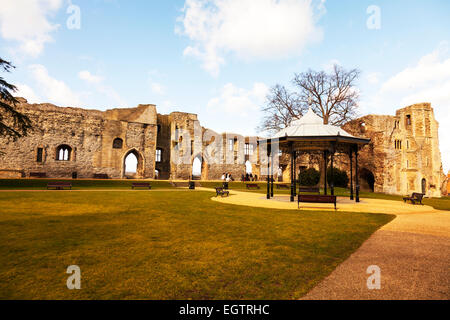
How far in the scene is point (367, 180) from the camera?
96.1ft

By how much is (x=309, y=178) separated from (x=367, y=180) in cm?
872

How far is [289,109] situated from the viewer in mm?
23281

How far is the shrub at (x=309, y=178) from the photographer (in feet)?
87.4

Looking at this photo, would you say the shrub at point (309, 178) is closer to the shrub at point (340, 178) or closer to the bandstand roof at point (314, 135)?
the shrub at point (340, 178)

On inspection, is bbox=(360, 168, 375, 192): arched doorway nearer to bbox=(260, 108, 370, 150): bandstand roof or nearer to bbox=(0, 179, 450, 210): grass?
bbox=(0, 179, 450, 210): grass

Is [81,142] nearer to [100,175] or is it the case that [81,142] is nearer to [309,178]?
[100,175]

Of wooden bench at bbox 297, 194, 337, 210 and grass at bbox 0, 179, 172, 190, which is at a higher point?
wooden bench at bbox 297, 194, 337, 210

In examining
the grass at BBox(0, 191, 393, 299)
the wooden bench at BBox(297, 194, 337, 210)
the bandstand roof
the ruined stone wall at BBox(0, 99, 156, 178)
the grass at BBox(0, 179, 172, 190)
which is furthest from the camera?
the ruined stone wall at BBox(0, 99, 156, 178)

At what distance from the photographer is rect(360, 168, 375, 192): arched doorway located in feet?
94.0

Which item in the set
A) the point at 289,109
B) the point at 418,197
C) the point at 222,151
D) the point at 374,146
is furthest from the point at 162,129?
the point at 418,197

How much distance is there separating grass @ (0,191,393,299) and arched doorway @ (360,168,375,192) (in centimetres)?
2590

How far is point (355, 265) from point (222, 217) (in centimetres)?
434

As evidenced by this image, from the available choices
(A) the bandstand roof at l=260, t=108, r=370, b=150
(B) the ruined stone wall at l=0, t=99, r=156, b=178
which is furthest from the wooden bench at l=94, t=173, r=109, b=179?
(A) the bandstand roof at l=260, t=108, r=370, b=150
